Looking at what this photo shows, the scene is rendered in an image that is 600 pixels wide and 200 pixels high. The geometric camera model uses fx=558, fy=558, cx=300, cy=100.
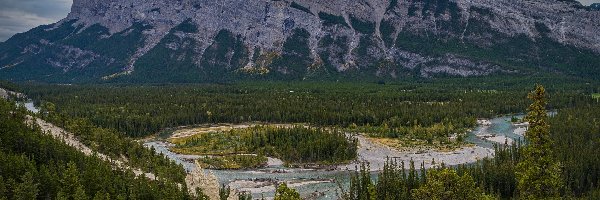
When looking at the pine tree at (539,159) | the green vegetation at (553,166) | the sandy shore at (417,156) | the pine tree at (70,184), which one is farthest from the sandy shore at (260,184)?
the pine tree at (539,159)

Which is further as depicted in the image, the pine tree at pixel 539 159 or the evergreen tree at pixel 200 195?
the evergreen tree at pixel 200 195

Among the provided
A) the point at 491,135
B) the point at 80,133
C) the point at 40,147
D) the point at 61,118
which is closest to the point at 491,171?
the point at 491,135

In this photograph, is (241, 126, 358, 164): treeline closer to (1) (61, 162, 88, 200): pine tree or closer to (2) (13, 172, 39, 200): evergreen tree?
(1) (61, 162, 88, 200): pine tree

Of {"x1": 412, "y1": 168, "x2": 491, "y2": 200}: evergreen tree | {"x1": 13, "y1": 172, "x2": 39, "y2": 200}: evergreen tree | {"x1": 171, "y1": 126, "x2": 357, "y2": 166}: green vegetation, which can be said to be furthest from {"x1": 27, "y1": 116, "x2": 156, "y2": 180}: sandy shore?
{"x1": 412, "y1": 168, "x2": 491, "y2": 200}: evergreen tree

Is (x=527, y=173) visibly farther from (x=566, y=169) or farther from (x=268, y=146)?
(x=268, y=146)

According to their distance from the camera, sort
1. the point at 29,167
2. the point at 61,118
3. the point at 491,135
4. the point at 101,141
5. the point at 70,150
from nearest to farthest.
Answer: the point at 29,167 → the point at 70,150 → the point at 101,141 → the point at 61,118 → the point at 491,135

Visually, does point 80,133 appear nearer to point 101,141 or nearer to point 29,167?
point 101,141

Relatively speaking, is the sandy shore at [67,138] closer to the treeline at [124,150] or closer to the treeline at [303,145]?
the treeline at [124,150]
